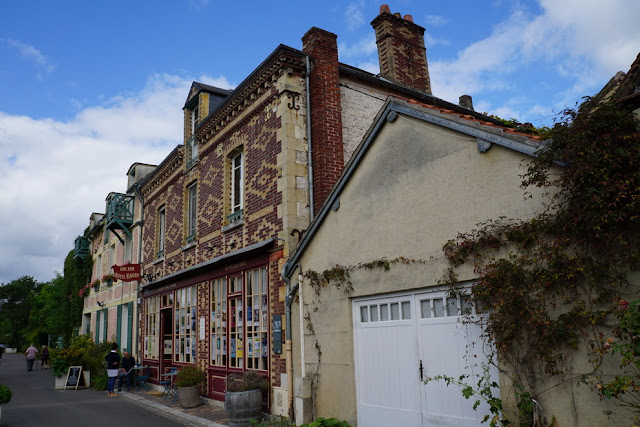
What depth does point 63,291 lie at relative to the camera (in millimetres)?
30547

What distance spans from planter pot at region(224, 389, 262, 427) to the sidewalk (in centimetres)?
73

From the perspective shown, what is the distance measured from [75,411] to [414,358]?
30.1 feet

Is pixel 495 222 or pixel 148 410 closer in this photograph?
pixel 495 222

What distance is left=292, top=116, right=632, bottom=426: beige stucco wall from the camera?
5.58 m

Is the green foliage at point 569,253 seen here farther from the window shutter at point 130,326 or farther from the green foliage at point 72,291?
the green foliage at point 72,291

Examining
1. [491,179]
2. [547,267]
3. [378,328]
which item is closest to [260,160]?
[378,328]

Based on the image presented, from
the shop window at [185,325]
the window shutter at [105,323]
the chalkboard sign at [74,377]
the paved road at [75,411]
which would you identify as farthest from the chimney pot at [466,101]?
the window shutter at [105,323]

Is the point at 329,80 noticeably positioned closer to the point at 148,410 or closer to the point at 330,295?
the point at 330,295

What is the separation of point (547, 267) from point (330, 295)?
3.72 meters

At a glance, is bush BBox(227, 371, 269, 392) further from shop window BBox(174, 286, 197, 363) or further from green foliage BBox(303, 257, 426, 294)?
shop window BBox(174, 286, 197, 363)

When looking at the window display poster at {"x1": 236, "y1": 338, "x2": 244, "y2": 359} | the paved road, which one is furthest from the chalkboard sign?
the window display poster at {"x1": 236, "y1": 338, "x2": 244, "y2": 359}

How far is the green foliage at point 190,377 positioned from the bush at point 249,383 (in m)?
2.48

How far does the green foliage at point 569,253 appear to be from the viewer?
431 centimetres

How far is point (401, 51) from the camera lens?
13578mm
